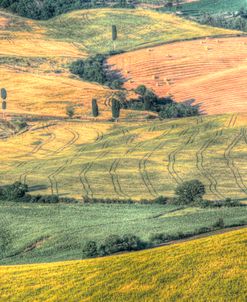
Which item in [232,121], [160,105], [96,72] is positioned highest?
[96,72]

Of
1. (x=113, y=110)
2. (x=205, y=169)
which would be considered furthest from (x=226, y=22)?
(x=205, y=169)

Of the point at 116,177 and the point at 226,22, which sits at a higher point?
the point at 226,22

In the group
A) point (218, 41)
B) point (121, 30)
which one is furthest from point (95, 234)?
point (121, 30)

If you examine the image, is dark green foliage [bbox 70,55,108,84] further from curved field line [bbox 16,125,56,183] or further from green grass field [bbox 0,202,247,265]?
green grass field [bbox 0,202,247,265]

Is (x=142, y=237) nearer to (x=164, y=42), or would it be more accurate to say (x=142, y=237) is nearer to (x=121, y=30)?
(x=164, y=42)

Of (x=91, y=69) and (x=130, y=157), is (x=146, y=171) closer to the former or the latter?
(x=130, y=157)

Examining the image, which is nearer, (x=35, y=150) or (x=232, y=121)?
(x=35, y=150)

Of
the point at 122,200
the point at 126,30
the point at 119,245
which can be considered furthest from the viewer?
the point at 126,30

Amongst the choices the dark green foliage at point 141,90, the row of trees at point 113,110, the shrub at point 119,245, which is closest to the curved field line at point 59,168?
the row of trees at point 113,110
